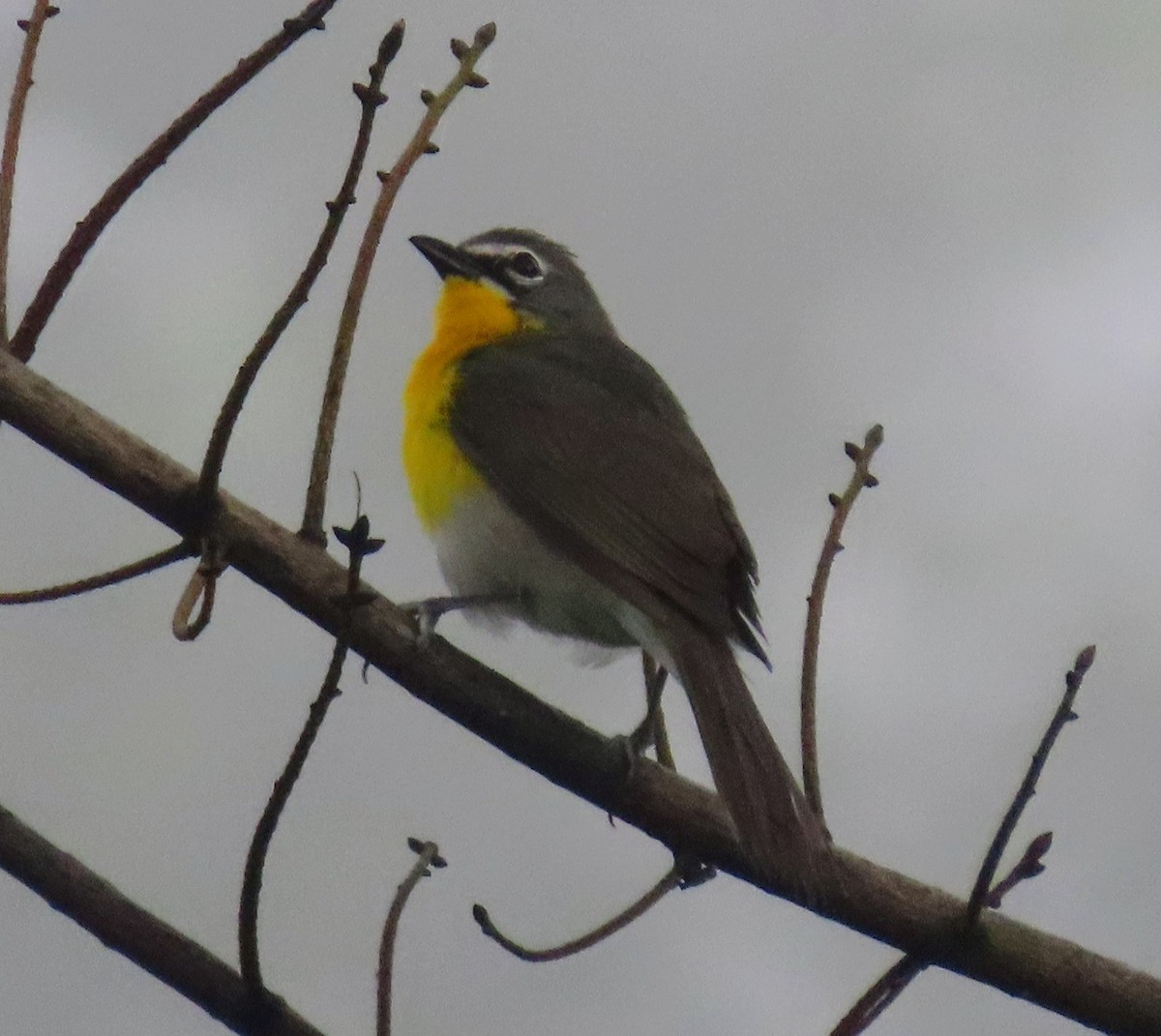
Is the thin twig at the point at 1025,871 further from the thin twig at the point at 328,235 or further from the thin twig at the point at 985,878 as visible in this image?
the thin twig at the point at 328,235

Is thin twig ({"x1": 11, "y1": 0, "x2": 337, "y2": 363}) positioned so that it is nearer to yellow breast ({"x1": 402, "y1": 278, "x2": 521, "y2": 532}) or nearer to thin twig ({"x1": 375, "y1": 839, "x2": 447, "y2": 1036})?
thin twig ({"x1": 375, "y1": 839, "x2": 447, "y2": 1036})

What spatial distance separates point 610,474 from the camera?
371 centimetres

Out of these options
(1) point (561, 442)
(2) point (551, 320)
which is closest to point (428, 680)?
(1) point (561, 442)

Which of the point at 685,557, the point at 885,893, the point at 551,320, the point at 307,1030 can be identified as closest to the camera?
the point at 307,1030

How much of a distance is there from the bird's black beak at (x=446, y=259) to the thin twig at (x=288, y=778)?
298cm

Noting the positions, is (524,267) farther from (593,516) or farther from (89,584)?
(89,584)

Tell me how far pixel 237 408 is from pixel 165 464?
28 centimetres

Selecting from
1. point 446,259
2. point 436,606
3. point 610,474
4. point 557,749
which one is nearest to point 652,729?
point 557,749

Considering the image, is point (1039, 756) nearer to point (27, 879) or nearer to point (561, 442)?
point (27, 879)

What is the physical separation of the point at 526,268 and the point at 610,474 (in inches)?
59.8

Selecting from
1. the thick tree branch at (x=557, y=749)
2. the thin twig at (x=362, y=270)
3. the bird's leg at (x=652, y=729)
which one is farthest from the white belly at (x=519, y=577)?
the thin twig at (x=362, y=270)

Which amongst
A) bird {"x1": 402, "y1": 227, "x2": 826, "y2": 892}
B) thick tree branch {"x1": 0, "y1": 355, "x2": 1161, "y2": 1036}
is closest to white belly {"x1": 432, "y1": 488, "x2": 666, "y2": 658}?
bird {"x1": 402, "y1": 227, "x2": 826, "y2": 892}

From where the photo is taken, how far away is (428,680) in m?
2.37

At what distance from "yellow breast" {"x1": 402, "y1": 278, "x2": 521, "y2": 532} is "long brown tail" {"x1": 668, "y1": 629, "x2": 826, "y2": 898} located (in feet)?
2.81
